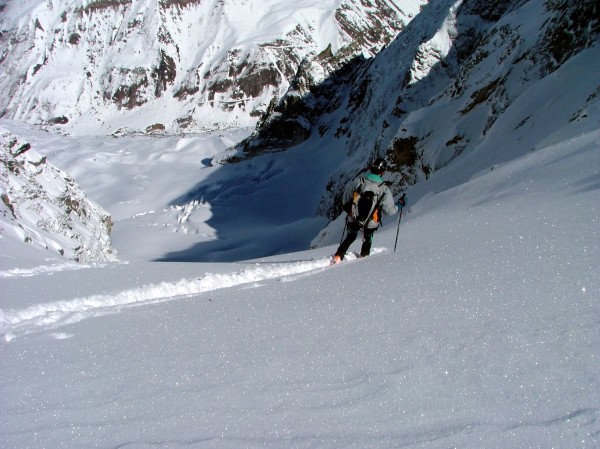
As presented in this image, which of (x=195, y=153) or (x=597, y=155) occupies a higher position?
(x=195, y=153)

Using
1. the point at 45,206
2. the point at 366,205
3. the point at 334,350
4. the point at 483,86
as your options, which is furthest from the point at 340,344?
the point at 45,206

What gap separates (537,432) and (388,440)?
0.58 meters

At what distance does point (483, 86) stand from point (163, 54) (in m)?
134

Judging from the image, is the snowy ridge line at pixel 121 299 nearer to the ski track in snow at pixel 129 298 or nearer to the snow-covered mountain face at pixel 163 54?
the ski track in snow at pixel 129 298

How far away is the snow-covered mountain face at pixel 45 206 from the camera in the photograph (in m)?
21.3

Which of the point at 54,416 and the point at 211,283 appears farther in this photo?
the point at 211,283

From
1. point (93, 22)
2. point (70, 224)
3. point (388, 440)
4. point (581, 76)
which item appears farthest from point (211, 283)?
point (93, 22)

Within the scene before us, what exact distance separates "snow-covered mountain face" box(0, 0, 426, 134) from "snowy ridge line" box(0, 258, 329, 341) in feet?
396

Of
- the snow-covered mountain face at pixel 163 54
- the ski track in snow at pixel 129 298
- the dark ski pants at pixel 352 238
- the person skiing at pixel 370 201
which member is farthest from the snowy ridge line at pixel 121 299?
the snow-covered mountain face at pixel 163 54

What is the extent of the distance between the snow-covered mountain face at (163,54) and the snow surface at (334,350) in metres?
122

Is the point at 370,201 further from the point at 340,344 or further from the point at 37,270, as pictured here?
the point at 37,270

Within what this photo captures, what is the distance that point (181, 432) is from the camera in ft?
7.38

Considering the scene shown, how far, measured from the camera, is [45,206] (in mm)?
24328

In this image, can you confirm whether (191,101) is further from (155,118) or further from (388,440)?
(388,440)
